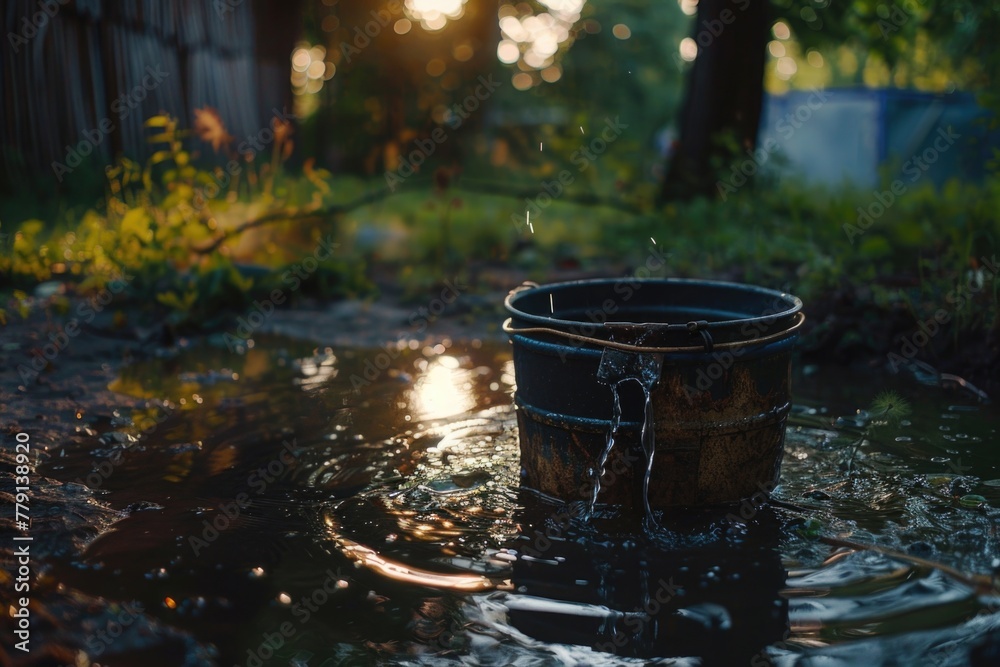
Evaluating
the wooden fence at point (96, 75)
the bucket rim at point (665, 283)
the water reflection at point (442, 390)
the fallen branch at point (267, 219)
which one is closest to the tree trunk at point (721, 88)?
the fallen branch at point (267, 219)

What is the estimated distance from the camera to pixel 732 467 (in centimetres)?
287

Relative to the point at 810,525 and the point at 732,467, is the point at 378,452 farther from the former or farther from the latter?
the point at 810,525

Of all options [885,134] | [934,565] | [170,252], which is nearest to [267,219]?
[170,252]

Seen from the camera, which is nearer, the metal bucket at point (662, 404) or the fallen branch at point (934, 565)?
the fallen branch at point (934, 565)

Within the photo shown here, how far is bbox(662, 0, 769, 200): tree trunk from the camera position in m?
8.59

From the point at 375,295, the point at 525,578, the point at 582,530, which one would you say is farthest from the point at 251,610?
the point at 375,295

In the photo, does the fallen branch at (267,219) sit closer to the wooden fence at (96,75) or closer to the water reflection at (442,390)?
the water reflection at (442,390)

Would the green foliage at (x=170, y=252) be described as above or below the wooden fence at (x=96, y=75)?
below

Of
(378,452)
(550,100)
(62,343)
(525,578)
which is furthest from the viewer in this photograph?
(550,100)

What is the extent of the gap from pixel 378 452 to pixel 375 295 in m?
3.49

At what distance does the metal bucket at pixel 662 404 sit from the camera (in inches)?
106

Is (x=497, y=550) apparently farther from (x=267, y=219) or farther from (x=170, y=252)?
(x=267, y=219)

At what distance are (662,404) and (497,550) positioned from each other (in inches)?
27.2

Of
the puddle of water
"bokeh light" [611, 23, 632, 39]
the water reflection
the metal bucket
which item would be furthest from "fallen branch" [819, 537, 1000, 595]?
"bokeh light" [611, 23, 632, 39]
